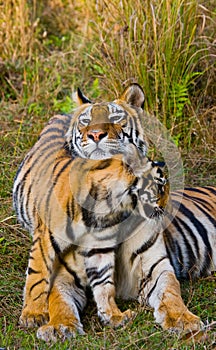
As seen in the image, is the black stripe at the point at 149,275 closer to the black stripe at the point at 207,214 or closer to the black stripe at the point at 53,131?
the black stripe at the point at 207,214

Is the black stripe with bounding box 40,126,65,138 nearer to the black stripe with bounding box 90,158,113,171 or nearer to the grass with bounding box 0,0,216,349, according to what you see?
the grass with bounding box 0,0,216,349

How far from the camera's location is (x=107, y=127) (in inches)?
132

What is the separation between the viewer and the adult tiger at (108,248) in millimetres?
3373

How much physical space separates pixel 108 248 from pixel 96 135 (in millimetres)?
639

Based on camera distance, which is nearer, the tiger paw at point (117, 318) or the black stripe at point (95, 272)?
the tiger paw at point (117, 318)

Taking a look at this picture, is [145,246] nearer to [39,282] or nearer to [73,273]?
[73,273]

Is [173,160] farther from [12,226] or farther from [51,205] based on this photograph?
[51,205]

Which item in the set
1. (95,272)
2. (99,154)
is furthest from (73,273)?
(99,154)

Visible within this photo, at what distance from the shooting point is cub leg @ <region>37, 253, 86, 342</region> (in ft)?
10.9

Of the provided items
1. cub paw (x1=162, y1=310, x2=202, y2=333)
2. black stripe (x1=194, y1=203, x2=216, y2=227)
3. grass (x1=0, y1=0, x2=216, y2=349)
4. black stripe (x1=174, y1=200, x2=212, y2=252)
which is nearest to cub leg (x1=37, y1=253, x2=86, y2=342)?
grass (x1=0, y1=0, x2=216, y2=349)

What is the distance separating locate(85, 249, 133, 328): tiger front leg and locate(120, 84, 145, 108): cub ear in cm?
70

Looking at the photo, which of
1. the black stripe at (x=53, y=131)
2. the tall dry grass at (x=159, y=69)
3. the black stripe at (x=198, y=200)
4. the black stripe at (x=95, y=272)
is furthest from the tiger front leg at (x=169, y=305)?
the tall dry grass at (x=159, y=69)

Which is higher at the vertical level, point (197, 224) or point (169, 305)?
point (169, 305)

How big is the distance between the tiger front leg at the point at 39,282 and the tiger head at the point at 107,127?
437 mm
